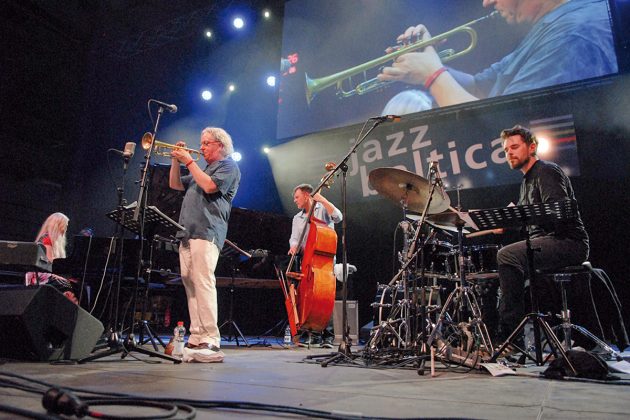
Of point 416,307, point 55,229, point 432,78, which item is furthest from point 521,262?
point 55,229

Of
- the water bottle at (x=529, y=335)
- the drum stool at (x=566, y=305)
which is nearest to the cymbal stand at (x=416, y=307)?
the drum stool at (x=566, y=305)

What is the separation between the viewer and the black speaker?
3062 mm

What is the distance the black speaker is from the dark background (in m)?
5.34

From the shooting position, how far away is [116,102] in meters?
9.74

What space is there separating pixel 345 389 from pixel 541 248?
2.18m

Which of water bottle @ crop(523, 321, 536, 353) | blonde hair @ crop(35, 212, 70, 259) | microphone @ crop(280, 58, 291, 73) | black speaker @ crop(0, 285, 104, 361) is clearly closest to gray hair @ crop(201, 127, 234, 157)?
black speaker @ crop(0, 285, 104, 361)

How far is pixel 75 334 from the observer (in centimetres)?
344

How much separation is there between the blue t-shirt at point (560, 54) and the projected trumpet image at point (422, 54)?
0.01 metres

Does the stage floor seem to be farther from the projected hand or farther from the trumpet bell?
the projected hand

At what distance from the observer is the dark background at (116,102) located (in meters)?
8.75

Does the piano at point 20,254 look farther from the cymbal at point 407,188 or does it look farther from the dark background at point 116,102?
the dark background at point 116,102

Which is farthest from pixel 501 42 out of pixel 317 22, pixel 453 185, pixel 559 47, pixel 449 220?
pixel 449 220

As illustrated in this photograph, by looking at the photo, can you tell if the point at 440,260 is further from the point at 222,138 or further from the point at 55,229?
the point at 55,229

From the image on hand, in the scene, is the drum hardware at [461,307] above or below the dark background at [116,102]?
below
